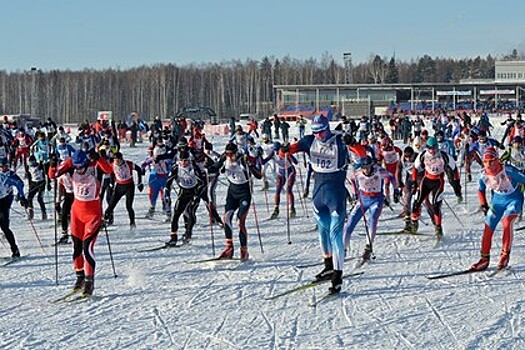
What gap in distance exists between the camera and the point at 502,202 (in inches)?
388

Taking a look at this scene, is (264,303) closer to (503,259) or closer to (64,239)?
(503,259)

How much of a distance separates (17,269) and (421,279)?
18.8 feet

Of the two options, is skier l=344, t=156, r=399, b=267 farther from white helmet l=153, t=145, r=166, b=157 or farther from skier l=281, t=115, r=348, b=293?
white helmet l=153, t=145, r=166, b=157

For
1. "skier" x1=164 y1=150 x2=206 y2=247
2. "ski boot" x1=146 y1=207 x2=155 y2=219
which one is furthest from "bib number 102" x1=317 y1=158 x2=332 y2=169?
"ski boot" x1=146 y1=207 x2=155 y2=219

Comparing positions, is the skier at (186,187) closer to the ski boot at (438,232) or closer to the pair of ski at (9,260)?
the pair of ski at (9,260)

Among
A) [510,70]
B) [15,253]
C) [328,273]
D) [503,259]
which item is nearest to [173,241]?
[15,253]

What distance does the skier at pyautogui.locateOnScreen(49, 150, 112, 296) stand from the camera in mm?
8969

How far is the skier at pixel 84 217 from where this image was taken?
8.97 metres

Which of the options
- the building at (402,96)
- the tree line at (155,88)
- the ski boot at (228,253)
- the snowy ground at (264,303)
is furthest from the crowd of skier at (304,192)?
the tree line at (155,88)

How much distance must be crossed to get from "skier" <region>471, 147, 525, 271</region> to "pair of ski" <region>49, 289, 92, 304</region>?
500 cm

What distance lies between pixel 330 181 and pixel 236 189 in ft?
8.13

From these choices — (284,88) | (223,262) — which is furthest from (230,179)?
(284,88)

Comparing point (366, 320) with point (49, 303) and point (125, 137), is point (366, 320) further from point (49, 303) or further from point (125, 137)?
point (125, 137)

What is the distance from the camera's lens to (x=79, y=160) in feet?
29.7
